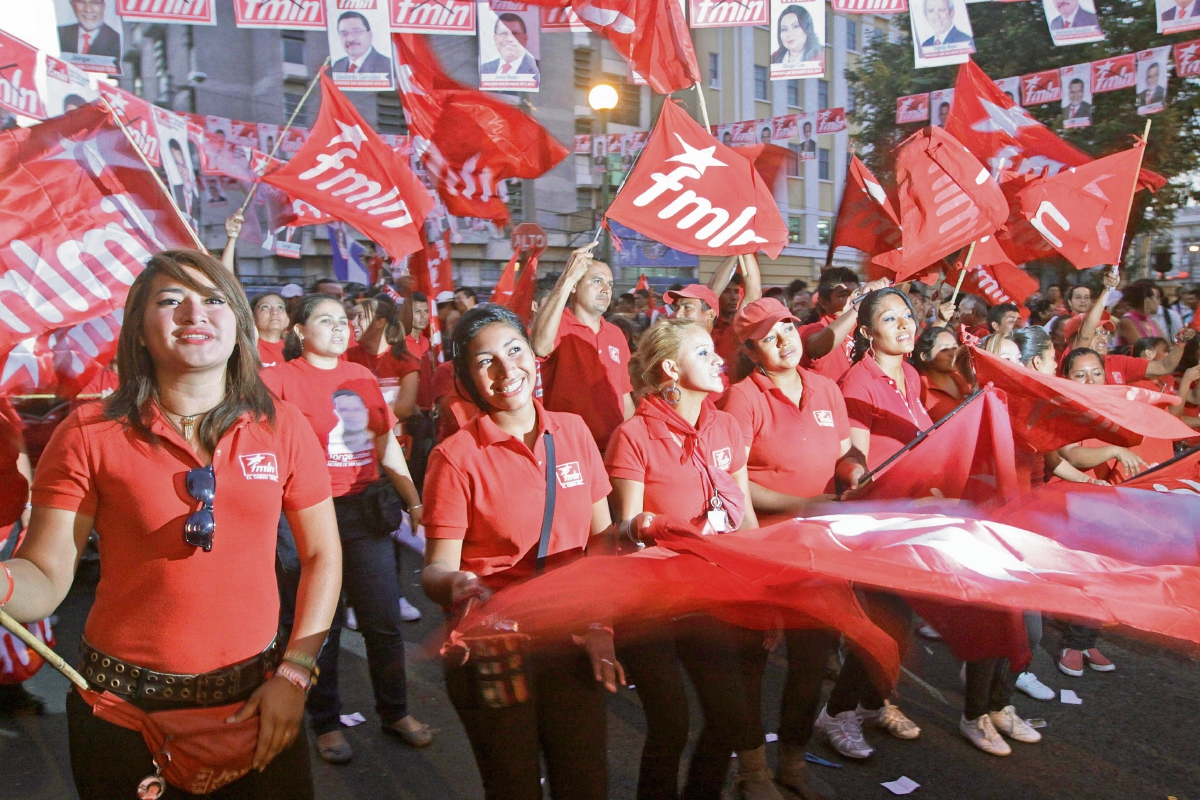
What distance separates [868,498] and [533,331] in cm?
219

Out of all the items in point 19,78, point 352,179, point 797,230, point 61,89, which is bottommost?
point 352,179

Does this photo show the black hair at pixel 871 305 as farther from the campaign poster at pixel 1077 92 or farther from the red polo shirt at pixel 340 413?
the campaign poster at pixel 1077 92

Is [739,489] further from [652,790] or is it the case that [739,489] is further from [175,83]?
[175,83]

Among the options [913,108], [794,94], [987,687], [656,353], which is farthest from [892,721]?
[794,94]

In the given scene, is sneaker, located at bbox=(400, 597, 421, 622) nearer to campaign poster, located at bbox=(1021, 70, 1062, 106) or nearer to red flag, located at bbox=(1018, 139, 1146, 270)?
red flag, located at bbox=(1018, 139, 1146, 270)

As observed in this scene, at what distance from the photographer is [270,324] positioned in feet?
21.2

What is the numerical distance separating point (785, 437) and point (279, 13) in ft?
25.4

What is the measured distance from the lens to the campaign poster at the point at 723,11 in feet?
30.8

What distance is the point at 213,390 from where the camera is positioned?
92.8 inches

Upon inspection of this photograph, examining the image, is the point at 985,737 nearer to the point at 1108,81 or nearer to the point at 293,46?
the point at 1108,81

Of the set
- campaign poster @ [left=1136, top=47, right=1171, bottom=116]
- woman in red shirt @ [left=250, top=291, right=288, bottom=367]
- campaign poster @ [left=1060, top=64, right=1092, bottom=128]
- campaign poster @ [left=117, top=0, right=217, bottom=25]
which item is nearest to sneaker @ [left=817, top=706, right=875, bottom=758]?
woman in red shirt @ [left=250, top=291, right=288, bottom=367]

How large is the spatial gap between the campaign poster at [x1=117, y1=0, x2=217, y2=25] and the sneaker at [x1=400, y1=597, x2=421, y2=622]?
6023 mm

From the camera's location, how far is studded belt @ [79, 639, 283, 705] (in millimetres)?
2168

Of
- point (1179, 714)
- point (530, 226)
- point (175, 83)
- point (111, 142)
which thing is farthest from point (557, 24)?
point (175, 83)
